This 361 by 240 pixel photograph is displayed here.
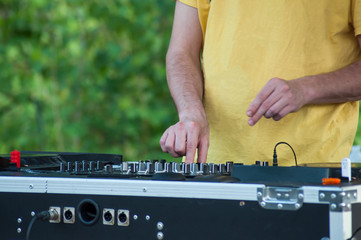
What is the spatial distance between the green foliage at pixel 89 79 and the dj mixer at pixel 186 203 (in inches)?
158

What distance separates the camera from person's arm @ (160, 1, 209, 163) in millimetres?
1636

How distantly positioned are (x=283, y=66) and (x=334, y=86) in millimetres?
169

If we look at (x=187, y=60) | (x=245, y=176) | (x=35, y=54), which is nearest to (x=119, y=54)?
(x=35, y=54)

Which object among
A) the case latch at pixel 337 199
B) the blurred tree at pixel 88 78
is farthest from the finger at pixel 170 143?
the blurred tree at pixel 88 78

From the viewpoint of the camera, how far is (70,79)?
225 inches

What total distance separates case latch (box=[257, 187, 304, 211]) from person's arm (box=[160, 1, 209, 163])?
1.44ft

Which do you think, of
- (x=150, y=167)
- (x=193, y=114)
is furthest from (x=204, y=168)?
(x=193, y=114)

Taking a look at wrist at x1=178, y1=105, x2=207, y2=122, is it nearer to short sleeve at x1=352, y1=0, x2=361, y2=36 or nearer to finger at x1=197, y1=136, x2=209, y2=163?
finger at x1=197, y1=136, x2=209, y2=163

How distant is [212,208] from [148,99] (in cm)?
426

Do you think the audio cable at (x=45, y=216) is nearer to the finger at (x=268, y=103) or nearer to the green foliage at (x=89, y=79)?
the finger at (x=268, y=103)

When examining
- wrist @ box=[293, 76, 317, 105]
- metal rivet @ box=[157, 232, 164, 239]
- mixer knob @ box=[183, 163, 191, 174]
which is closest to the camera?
metal rivet @ box=[157, 232, 164, 239]

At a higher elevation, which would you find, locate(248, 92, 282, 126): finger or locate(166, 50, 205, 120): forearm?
locate(166, 50, 205, 120): forearm

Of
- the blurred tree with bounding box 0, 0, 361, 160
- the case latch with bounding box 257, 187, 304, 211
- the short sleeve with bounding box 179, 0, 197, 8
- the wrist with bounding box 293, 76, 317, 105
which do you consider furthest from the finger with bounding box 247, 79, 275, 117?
the blurred tree with bounding box 0, 0, 361, 160

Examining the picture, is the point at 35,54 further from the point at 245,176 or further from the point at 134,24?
the point at 245,176
